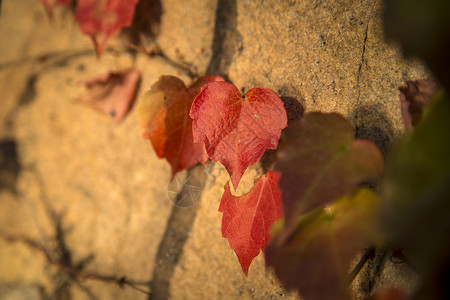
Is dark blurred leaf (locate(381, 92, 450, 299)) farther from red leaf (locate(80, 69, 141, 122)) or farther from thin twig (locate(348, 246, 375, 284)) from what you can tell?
red leaf (locate(80, 69, 141, 122))

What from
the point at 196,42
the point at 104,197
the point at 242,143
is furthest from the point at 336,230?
the point at 104,197

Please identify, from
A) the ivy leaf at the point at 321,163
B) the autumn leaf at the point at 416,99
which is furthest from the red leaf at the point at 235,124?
the autumn leaf at the point at 416,99

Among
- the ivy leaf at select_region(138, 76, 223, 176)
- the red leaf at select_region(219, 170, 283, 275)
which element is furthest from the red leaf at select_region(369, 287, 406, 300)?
the ivy leaf at select_region(138, 76, 223, 176)

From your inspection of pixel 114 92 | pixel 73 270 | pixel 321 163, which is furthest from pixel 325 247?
pixel 73 270

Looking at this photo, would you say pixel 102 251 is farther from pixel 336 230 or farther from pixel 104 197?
pixel 336 230

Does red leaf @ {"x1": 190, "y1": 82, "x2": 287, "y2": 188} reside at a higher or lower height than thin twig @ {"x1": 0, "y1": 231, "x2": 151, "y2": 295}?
higher
